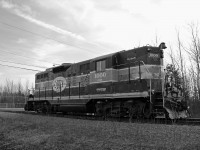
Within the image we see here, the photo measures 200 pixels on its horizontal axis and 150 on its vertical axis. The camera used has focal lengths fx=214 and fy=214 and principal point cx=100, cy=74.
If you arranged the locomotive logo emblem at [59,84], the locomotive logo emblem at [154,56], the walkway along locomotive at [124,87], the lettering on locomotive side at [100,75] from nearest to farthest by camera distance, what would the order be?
the walkway along locomotive at [124,87], the locomotive logo emblem at [154,56], the lettering on locomotive side at [100,75], the locomotive logo emblem at [59,84]

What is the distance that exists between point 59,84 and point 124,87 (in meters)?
6.94

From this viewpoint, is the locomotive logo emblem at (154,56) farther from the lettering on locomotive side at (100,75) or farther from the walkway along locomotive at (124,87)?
the lettering on locomotive side at (100,75)

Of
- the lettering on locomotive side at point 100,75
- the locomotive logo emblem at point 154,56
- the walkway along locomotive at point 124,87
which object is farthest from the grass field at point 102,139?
the locomotive logo emblem at point 154,56

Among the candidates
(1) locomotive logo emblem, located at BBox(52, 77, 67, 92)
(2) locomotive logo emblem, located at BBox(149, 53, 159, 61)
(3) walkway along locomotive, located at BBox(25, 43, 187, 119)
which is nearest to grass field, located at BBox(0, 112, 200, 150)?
(3) walkway along locomotive, located at BBox(25, 43, 187, 119)

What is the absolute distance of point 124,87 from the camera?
1138 centimetres

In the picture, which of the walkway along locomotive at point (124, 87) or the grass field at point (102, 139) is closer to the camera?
the grass field at point (102, 139)

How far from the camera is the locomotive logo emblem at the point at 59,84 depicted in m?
16.2

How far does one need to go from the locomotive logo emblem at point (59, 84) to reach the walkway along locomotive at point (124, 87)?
1.48 feet

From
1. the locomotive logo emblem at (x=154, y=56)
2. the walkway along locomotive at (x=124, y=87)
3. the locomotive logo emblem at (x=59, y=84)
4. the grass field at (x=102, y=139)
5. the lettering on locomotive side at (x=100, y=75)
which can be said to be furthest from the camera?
the locomotive logo emblem at (x=59, y=84)

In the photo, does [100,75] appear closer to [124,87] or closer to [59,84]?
[124,87]

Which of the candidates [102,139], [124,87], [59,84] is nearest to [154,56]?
[124,87]

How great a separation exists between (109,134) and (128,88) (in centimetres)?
480

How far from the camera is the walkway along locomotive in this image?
10.4m

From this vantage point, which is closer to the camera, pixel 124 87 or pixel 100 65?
pixel 124 87
